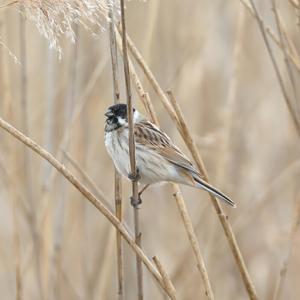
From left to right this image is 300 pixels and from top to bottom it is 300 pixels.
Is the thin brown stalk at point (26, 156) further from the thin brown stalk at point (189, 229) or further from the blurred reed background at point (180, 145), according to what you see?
the thin brown stalk at point (189, 229)

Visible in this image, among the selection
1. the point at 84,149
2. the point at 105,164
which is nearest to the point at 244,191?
the point at 105,164

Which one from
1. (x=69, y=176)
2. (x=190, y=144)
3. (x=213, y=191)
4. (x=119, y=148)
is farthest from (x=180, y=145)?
(x=69, y=176)

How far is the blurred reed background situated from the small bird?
6.9 inches

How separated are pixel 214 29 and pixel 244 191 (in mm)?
767

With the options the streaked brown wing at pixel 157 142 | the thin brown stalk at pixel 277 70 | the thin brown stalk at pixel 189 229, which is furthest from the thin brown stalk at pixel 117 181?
the streaked brown wing at pixel 157 142

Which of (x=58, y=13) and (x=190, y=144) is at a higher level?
(x=58, y=13)

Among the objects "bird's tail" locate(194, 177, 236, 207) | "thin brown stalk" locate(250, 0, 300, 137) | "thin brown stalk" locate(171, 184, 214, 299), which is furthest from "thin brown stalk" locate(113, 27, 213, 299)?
"thin brown stalk" locate(250, 0, 300, 137)

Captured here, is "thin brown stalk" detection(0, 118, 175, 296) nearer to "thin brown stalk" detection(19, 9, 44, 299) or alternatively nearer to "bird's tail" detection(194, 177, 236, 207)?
"bird's tail" detection(194, 177, 236, 207)

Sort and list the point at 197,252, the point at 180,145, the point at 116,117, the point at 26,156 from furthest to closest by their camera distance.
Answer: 1. the point at 180,145
2. the point at 26,156
3. the point at 116,117
4. the point at 197,252

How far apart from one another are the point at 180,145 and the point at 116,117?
1150 mm

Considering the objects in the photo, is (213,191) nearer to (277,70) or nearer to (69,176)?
(277,70)

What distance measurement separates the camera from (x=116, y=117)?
7.00ft

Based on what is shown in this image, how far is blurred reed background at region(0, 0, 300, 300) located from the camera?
2.44 meters

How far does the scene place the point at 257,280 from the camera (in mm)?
3219
